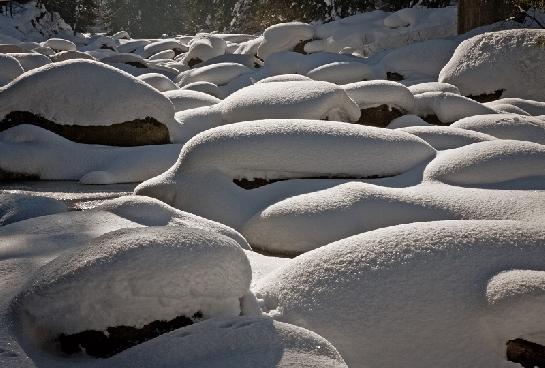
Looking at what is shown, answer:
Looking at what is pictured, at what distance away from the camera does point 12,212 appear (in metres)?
2.31

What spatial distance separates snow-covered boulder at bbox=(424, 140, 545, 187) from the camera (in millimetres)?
2627

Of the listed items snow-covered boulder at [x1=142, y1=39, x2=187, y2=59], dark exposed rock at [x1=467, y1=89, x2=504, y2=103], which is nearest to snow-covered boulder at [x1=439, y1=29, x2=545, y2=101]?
dark exposed rock at [x1=467, y1=89, x2=504, y2=103]

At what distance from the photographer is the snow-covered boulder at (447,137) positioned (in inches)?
130

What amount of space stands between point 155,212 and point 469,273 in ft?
3.66

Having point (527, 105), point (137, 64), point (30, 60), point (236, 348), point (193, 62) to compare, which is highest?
point (236, 348)

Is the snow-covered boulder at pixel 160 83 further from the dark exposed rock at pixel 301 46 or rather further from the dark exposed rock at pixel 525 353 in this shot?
the dark exposed rock at pixel 525 353

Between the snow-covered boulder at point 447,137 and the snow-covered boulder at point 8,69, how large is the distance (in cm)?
417

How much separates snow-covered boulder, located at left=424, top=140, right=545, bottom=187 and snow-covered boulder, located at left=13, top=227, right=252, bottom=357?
1568mm

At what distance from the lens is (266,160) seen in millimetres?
2770

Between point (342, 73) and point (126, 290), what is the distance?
5.48m

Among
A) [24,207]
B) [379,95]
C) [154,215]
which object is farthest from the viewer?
[379,95]

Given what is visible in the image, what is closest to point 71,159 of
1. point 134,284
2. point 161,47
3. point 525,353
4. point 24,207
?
point 24,207

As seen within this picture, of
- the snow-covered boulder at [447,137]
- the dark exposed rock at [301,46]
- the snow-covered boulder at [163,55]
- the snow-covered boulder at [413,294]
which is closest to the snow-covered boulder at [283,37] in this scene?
the dark exposed rock at [301,46]

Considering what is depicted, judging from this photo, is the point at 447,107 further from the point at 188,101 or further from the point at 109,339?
the point at 109,339
